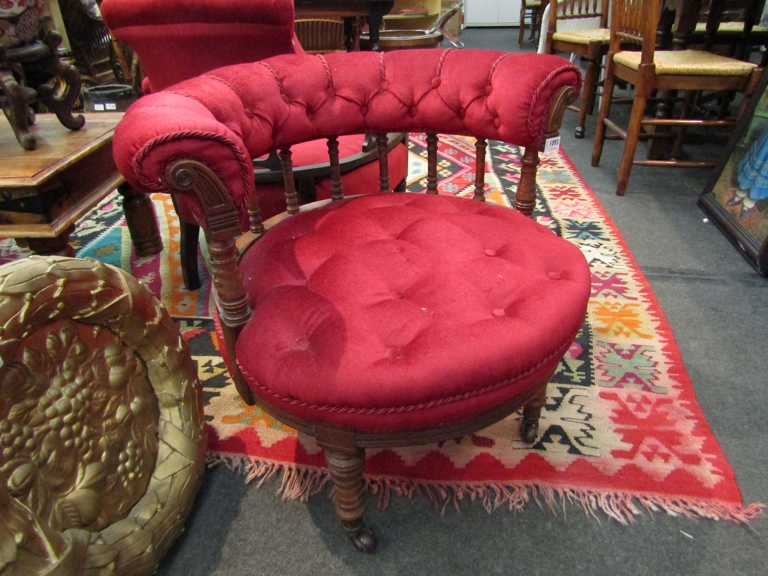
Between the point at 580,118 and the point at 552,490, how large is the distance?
2797 mm

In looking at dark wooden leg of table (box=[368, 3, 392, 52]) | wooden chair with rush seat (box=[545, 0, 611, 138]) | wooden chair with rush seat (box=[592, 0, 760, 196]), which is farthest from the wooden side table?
wooden chair with rush seat (box=[545, 0, 611, 138])

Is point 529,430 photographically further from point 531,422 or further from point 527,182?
point 527,182

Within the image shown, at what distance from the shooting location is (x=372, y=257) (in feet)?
3.20

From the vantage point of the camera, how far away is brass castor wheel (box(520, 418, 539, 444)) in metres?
1.19

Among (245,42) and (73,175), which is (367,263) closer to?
(245,42)

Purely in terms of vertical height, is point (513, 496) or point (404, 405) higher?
point (404, 405)

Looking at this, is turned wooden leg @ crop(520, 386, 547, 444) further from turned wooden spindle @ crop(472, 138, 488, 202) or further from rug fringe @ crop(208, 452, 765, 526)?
turned wooden spindle @ crop(472, 138, 488, 202)

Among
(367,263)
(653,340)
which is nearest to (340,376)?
(367,263)

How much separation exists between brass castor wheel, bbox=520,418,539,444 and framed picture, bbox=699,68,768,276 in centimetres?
120

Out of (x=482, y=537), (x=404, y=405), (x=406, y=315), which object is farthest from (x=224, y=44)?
(x=482, y=537)

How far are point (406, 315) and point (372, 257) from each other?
0.19m

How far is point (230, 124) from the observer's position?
35.8 inches

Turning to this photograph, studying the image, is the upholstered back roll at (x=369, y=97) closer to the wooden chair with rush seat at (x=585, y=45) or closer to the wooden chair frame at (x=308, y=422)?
the wooden chair frame at (x=308, y=422)

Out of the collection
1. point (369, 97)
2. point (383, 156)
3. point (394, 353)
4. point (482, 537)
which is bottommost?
point (482, 537)
